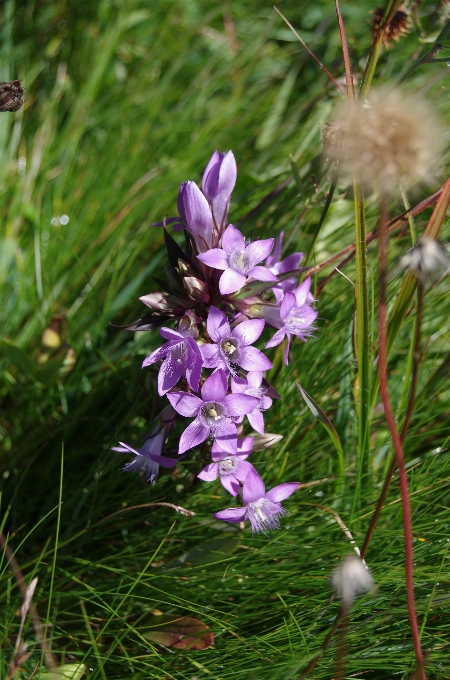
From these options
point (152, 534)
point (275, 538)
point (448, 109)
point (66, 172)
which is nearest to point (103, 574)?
point (152, 534)

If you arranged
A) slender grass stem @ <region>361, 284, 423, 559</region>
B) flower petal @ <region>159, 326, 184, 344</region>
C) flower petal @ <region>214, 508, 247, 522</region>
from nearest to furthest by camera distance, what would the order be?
slender grass stem @ <region>361, 284, 423, 559</region> → flower petal @ <region>159, 326, 184, 344</region> → flower petal @ <region>214, 508, 247, 522</region>

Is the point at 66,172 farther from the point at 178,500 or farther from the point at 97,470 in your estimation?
the point at 178,500

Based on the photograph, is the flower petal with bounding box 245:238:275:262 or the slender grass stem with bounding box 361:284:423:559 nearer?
the slender grass stem with bounding box 361:284:423:559

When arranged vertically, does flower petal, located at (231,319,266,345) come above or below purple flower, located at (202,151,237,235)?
below

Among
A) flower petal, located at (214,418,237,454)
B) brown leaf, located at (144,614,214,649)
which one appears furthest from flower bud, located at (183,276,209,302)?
brown leaf, located at (144,614,214,649)

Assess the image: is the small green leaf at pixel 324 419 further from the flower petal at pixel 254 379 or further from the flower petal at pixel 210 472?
the flower petal at pixel 210 472

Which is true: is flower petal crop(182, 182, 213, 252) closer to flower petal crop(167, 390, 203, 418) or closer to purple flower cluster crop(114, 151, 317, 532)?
purple flower cluster crop(114, 151, 317, 532)

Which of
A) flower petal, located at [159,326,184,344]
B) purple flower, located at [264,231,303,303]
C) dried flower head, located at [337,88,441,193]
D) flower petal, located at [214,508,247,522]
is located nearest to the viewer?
dried flower head, located at [337,88,441,193]
